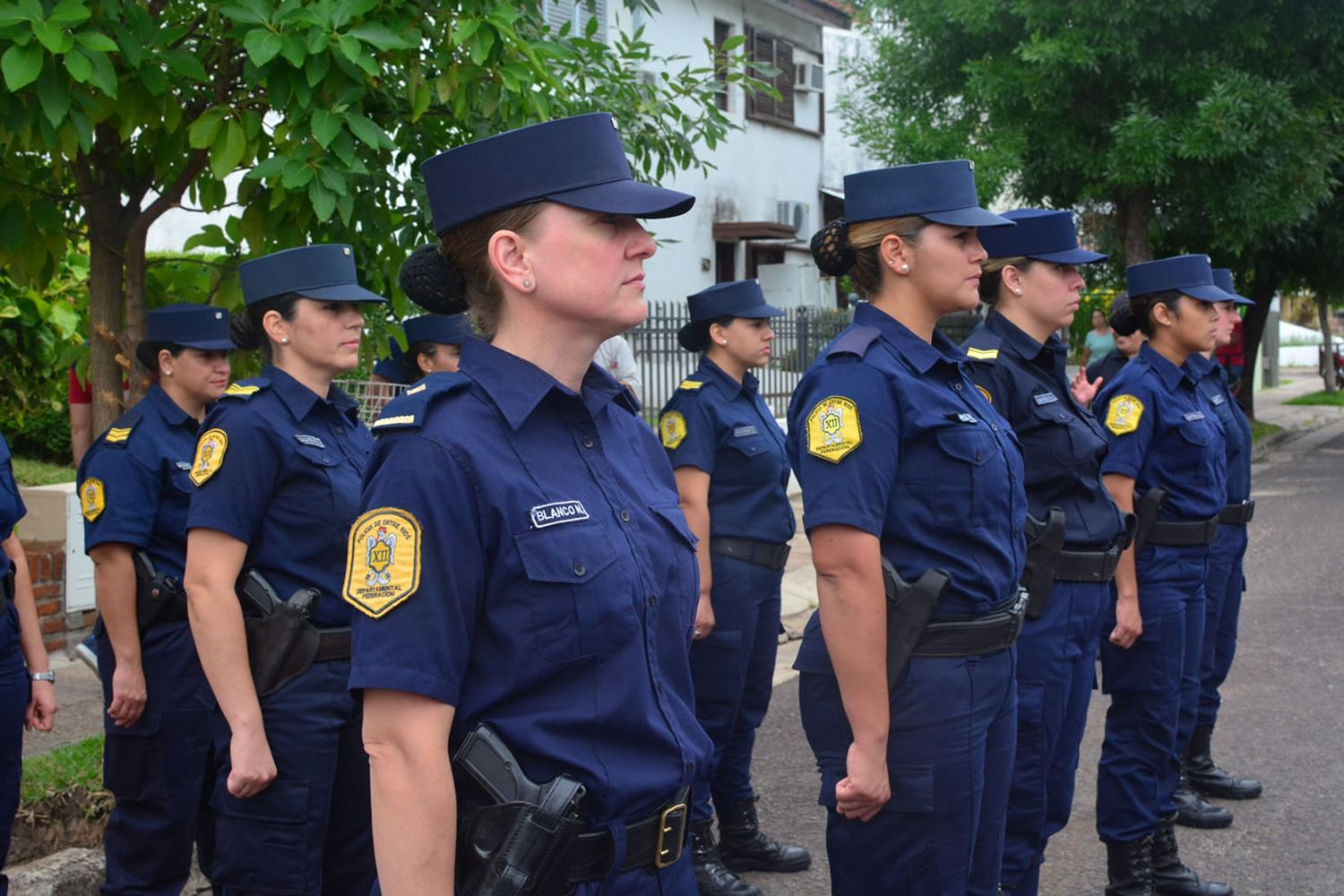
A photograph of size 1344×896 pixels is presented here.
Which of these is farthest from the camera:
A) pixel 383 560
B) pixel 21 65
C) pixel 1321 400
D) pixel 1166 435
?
pixel 1321 400

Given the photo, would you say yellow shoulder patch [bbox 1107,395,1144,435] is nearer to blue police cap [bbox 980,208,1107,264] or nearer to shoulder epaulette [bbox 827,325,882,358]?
blue police cap [bbox 980,208,1107,264]

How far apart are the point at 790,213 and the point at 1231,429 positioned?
1962cm

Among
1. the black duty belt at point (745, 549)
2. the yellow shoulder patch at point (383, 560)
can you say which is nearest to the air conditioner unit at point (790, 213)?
the black duty belt at point (745, 549)

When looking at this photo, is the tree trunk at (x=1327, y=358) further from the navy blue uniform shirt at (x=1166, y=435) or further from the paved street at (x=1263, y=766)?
the navy blue uniform shirt at (x=1166, y=435)

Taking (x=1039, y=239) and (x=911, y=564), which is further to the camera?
(x=1039, y=239)

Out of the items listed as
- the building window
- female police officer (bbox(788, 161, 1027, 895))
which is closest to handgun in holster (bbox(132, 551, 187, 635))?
female police officer (bbox(788, 161, 1027, 895))

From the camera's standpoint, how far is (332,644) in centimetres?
357

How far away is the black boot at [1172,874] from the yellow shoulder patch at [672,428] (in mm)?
2210

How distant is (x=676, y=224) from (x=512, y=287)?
20.4 m

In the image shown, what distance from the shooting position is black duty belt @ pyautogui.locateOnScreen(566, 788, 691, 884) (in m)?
2.09

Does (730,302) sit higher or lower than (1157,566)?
higher

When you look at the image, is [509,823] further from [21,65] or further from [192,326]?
[192,326]

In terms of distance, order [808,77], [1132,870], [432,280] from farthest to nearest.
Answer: [808,77]
[1132,870]
[432,280]

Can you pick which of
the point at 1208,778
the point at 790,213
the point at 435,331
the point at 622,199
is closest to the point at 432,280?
the point at 622,199
